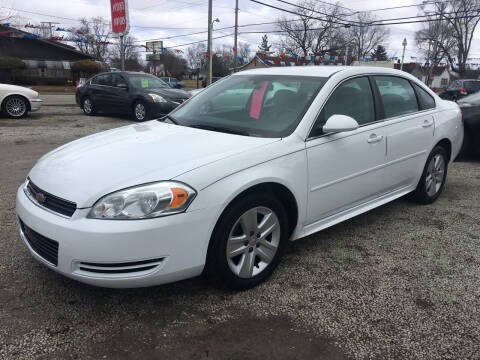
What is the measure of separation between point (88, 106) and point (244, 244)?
11875mm

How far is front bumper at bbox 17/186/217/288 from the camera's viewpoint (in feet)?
7.45

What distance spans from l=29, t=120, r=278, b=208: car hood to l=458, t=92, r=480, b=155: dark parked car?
16.8 ft

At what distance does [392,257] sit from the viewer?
11.2ft

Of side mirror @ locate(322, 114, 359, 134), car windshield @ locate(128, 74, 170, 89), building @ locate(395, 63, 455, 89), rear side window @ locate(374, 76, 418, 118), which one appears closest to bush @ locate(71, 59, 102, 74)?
car windshield @ locate(128, 74, 170, 89)

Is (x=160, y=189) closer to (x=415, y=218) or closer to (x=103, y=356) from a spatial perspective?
(x=103, y=356)

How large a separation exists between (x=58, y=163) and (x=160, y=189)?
99 centimetres

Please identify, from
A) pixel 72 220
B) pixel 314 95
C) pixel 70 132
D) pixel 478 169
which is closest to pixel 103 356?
pixel 72 220

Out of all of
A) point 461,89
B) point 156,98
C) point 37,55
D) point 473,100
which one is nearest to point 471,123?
point 473,100

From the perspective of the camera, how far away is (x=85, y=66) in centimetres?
3756

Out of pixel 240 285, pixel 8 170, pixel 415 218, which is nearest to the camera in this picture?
pixel 240 285

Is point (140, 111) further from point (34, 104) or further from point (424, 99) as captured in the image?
point (424, 99)

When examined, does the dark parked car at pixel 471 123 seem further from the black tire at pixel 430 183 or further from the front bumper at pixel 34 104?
the front bumper at pixel 34 104

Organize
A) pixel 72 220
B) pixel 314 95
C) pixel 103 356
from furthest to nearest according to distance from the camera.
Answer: pixel 314 95
pixel 72 220
pixel 103 356

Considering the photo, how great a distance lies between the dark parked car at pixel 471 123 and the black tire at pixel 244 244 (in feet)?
16.7
